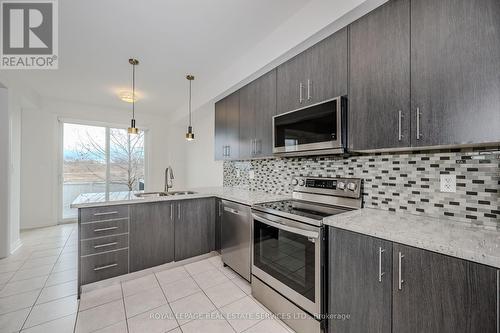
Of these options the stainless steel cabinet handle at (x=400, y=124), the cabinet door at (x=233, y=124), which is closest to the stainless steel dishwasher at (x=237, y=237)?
the cabinet door at (x=233, y=124)

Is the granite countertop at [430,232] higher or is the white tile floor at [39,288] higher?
the granite countertop at [430,232]

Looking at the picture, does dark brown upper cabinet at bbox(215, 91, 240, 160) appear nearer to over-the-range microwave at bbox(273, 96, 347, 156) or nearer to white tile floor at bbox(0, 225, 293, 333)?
over-the-range microwave at bbox(273, 96, 347, 156)

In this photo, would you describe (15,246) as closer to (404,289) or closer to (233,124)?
(233,124)

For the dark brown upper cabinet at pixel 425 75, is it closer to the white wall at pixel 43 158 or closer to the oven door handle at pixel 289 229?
the oven door handle at pixel 289 229

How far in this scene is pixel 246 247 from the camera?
7.18 ft

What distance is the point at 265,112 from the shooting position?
2373 mm

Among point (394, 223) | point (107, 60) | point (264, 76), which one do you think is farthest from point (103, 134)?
point (394, 223)

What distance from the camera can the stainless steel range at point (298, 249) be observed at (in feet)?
4.69

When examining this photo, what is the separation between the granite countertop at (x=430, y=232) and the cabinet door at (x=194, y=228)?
1759 mm

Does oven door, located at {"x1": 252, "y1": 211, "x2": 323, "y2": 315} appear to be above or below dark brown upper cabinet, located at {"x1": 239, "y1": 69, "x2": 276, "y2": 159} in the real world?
below

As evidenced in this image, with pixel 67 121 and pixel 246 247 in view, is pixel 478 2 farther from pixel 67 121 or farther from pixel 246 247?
pixel 67 121

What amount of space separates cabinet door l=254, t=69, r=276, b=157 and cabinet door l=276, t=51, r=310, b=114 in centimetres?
10

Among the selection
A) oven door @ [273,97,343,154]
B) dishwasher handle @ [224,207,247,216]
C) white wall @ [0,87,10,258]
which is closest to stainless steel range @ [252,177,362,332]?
dishwasher handle @ [224,207,247,216]

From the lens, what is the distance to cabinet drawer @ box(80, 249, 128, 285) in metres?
2.05
